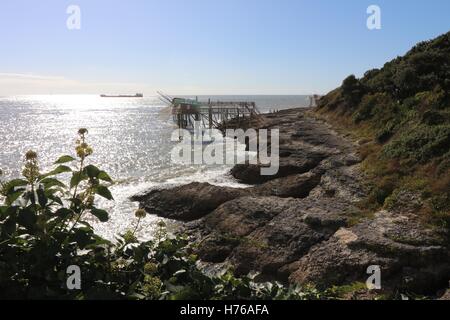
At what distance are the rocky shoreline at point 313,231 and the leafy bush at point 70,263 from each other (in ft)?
21.8

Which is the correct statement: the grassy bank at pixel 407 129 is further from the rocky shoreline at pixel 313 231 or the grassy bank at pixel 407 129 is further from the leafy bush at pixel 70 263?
the leafy bush at pixel 70 263

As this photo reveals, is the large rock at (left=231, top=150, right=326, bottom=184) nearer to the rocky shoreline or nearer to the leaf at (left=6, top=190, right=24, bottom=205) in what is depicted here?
the rocky shoreline

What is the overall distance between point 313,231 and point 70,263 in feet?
37.0

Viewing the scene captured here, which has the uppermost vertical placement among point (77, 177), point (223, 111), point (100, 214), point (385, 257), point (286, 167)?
point (223, 111)

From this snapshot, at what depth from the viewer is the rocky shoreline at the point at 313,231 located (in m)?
11.3

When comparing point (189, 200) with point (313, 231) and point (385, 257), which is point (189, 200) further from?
point (385, 257)

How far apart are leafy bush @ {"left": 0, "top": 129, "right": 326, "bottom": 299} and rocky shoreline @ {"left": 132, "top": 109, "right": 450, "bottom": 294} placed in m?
6.66

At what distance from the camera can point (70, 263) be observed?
3.60 m

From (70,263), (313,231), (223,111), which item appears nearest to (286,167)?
(313,231)

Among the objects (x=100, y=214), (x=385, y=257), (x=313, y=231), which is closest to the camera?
(x=100, y=214)

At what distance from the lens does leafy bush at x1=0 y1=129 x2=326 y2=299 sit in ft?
11.0

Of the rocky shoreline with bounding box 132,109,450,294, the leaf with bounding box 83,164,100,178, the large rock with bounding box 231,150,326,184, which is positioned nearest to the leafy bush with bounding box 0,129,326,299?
the leaf with bounding box 83,164,100,178

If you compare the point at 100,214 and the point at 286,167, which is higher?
the point at 100,214
